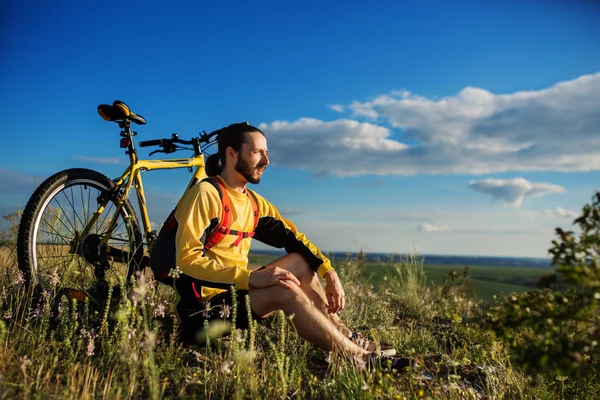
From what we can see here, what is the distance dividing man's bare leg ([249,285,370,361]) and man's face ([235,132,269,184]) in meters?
1.04

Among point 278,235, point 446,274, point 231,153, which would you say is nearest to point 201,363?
point 278,235

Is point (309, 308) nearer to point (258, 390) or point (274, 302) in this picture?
point (274, 302)

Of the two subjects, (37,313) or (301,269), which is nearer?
(37,313)

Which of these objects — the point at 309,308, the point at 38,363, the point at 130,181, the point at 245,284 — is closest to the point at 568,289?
the point at 309,308

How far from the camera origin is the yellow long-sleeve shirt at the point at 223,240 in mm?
3777

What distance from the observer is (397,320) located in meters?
6.70

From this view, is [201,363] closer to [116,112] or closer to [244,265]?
[244,265]

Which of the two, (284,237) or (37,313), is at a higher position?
(284,237)

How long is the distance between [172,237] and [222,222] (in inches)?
16.8

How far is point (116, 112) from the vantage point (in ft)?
17.1

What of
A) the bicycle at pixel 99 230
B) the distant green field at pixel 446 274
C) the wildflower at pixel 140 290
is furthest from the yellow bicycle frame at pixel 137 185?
the distant green field at pixel 446 274

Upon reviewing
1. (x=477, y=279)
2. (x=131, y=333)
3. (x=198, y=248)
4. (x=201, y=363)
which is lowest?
(x=477, y=279)

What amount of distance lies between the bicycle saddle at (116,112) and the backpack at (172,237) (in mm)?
1536

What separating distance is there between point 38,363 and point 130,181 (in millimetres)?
2079
